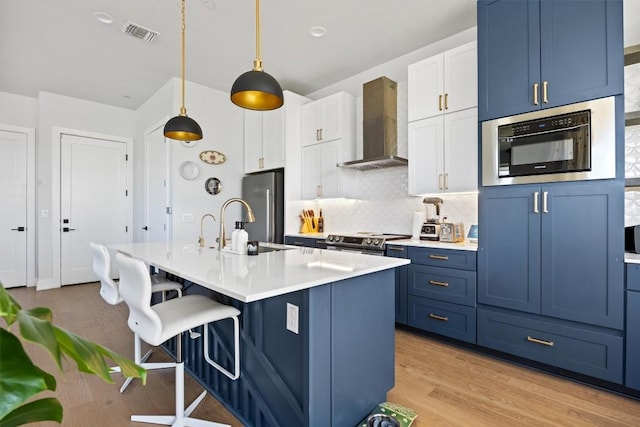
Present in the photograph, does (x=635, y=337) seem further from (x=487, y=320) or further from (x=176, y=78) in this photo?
(x=176, y=78)

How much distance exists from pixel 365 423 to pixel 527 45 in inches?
109

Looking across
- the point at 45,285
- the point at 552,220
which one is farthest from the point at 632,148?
the point at 45,285

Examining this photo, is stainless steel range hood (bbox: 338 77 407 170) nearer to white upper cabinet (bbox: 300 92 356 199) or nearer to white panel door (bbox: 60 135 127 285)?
white upper cabinet (bbox: 300 92 356 199)

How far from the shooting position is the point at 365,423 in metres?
1.71

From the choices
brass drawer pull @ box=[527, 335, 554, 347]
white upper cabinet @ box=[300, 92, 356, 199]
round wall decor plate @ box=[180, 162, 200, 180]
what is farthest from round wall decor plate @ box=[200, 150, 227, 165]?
brass drawer pull @ box=[527, 335, 554, 347]

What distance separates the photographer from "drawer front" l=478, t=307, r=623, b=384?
2.08 metres

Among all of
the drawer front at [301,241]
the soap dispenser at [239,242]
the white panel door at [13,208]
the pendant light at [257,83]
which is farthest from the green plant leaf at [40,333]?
the white panel door at [13,208]

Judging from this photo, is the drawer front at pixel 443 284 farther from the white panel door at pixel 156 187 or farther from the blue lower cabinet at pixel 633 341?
the white panel door at pixel 156 187

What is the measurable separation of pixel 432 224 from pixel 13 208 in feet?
19.8

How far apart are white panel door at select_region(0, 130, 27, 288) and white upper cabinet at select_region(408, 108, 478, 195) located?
227 inches

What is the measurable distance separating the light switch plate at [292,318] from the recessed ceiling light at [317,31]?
110 inches

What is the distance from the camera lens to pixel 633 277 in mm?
2002

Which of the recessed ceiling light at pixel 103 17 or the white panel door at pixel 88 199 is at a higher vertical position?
the recessed ceiling light at pixel 103 17

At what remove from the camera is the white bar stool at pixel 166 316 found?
58.4 inches
